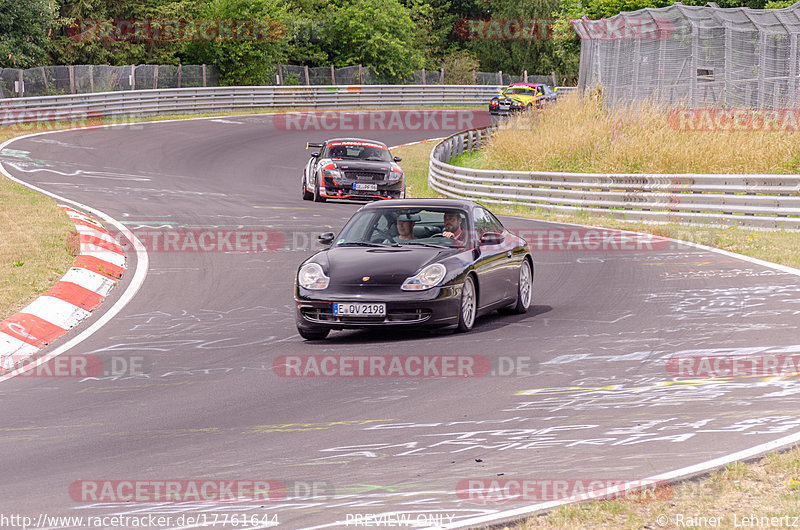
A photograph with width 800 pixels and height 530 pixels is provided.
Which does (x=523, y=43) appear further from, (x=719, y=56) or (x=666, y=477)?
(x=666, y=477)

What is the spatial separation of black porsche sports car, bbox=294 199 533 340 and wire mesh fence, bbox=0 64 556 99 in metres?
35.5

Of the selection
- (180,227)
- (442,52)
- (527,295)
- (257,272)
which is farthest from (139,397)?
(442,52)

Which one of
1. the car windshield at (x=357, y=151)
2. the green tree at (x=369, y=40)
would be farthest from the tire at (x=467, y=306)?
the green tree at (x=369, y=40)

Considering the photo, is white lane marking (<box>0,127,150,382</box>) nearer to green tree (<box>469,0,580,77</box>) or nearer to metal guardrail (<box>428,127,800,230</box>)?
metal guardrail (<box>428,127,800,230</box>)

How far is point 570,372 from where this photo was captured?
8406 mm

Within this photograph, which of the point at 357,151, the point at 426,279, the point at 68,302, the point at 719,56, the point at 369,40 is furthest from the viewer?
the point at 369,40

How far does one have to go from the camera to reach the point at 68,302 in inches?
455

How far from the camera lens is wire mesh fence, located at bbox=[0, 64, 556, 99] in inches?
1732

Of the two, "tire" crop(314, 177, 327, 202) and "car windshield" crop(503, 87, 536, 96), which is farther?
"car windshield" crop(503, 87, 536, 96)

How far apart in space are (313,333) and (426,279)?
3.96 ft

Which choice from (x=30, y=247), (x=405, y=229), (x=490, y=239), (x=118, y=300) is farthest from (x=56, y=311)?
(x=490, y=239)

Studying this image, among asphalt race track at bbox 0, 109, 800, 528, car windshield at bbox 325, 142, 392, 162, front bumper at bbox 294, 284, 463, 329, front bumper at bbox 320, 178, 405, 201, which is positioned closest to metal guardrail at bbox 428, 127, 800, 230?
→ car windshield at bbox 325, 142, 392, 162

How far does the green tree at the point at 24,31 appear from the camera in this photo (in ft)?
156

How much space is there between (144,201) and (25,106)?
20.8 metres
